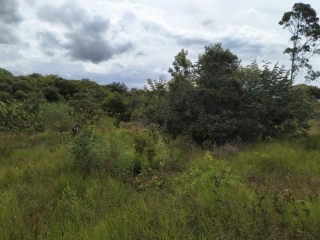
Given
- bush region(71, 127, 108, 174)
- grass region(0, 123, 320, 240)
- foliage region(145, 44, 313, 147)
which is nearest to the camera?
grass region(0, 123, 320, 240)

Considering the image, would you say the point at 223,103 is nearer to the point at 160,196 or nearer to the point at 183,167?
the point at 183,167

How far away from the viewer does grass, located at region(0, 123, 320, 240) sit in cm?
412

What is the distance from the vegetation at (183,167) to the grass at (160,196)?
19mm

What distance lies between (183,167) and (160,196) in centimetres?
276

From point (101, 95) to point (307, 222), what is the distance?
33502 mm

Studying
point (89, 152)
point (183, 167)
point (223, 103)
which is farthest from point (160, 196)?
point (223, 103)

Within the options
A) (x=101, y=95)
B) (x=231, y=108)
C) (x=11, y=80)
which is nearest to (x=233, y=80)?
(x=231, y=108)

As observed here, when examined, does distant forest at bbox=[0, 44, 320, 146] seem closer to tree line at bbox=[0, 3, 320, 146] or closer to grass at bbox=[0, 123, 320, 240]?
tree line at bbox=[0, 3, 320, 146]

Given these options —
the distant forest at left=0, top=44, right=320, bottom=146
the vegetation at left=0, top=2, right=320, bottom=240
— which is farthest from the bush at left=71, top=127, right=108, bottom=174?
the distant forest at left=0, top=44, right=320, bottom=146

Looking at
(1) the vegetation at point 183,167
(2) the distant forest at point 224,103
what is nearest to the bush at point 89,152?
(1) the vegetation at point 183,167

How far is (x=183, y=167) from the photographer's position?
8422 millimetres

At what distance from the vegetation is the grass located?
0.06ft

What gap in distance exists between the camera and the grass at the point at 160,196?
412cm

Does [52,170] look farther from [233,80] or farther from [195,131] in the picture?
[233,80]
